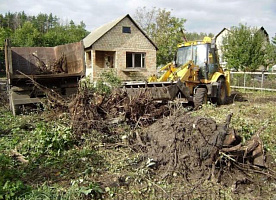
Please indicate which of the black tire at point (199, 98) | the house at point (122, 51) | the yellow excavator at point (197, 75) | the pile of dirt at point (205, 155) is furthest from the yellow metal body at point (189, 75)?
the house at point (122, 51)

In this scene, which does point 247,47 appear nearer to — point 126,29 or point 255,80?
point 255,80

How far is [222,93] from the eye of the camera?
36.1 feet

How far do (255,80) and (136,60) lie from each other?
30.1 feet

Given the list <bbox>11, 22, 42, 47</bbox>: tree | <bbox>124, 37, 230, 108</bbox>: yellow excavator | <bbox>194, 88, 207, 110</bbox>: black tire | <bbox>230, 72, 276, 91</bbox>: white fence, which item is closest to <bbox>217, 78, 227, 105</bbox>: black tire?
<bbox>124, 37, 230, 108</bbox>: yellow excavator

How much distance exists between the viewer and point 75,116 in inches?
215

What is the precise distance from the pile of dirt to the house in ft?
48.6

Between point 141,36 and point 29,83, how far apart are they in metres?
14.2

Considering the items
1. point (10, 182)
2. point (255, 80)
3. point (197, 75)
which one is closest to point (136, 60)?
point (255, 80)

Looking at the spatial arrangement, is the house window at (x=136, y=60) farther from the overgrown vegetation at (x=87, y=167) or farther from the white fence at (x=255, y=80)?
the overgrown vegetation at (x=87, y=167)

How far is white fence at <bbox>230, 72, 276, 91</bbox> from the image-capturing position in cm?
1636

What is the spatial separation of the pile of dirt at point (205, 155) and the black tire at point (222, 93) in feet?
20.3

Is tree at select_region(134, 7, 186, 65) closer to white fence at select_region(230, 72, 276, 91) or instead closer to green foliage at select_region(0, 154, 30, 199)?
white fence at select_region(230, 72, 276, 91)

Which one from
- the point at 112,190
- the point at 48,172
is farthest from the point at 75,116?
the point at 112,190

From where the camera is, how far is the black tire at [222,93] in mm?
10447
